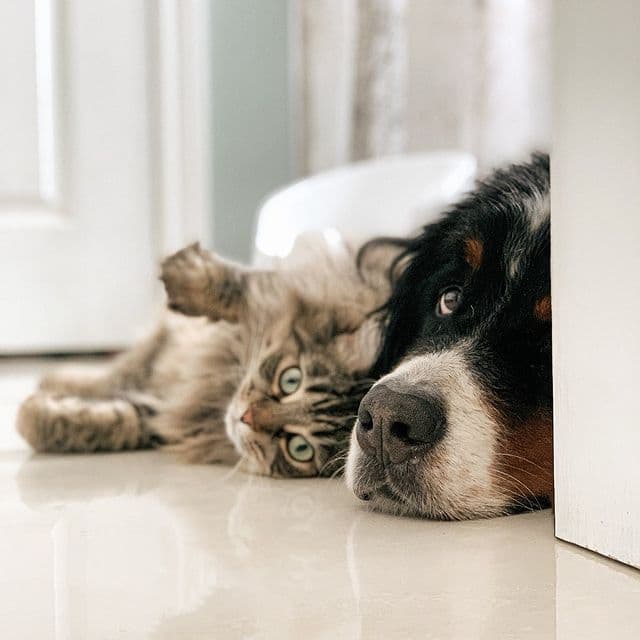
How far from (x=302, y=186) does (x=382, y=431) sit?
1507mm

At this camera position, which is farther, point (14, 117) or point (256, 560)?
point (14, 117)

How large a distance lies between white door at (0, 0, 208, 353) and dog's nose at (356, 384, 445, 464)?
1952mm

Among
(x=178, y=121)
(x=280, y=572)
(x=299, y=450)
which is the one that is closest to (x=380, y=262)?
(x=299, y=450)

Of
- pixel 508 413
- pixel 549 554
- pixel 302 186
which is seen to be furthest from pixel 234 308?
pixel 302 186

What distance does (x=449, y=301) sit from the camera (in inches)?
46.2

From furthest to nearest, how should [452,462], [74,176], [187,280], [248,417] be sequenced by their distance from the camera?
[74,176] → [187,280] → [248,417] → [452,462]

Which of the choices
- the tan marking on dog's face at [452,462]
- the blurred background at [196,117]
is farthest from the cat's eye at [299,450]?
the blurred background at [196,117]

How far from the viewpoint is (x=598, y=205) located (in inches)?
35.5

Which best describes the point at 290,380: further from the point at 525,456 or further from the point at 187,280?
the point at 525,456

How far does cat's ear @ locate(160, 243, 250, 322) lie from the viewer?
1455 millimetres

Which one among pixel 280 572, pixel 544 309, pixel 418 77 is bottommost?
pixel 280 572

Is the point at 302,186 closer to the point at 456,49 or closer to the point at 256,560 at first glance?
the point at 456,49

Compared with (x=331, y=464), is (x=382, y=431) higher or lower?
higher

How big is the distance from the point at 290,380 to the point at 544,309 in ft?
1.42
